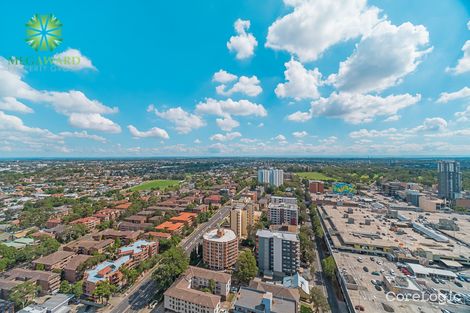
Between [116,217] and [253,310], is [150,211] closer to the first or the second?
[116,217]

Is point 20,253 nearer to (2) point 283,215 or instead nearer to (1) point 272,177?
(2) point 283,215

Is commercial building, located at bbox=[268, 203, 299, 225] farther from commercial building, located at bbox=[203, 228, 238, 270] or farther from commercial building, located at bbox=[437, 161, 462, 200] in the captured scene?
commercial building, located at bbox=[437, 161, 462, 200]

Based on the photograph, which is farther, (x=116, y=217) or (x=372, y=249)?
(x=116, y=217)

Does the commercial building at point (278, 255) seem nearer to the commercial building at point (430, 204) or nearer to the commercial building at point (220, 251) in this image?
the commercial building at point (220, 251)

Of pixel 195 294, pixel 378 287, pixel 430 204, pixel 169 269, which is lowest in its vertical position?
pixel 378 287

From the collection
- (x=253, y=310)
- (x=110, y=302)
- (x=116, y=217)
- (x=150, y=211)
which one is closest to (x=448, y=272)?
(x=253, y=310)

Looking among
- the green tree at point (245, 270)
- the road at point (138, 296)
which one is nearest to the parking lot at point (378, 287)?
the green tree at point (245, 270)

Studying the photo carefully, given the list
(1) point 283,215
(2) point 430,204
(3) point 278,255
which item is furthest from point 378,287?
(2) point 430,204
